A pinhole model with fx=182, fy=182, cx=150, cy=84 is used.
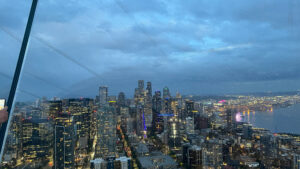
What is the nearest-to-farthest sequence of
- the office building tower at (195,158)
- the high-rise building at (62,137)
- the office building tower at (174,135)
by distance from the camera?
1. the high-rise building at (62,137)
2. the office building tower at (195,158)
3. the office building tower at (174,135)

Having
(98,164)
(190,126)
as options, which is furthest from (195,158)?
(98,164)

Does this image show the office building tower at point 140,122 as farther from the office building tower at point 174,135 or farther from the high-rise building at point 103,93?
the high-rise building at point 103,93

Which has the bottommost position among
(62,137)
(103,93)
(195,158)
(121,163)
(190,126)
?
(195,158)

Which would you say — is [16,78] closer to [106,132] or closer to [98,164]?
[98,164]

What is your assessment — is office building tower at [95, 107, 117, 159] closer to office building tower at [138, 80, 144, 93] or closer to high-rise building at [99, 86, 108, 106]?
high-rise building at [99, 86, 108, 106]

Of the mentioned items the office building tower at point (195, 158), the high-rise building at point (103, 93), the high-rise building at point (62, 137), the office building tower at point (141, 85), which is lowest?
the office building tower at point (195, 158)

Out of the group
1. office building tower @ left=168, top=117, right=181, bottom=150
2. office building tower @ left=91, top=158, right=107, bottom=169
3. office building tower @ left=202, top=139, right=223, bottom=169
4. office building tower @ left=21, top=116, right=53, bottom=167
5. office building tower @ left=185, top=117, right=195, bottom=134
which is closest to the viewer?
office building tower @ left=21, top=116, right=53, bottom=167

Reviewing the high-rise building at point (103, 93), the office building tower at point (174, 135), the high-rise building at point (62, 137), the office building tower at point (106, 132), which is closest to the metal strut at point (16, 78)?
the high-rise building at point (62, 137)

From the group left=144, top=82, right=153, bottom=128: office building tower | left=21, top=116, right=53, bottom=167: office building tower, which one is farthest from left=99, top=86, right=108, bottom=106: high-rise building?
left=144, top=82, right=153, bottom=128: office building tower

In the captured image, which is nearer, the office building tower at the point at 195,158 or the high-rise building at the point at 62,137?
the high-rise building at the point at 62,137

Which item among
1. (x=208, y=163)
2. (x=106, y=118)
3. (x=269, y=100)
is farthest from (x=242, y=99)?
(x=106, y=118)

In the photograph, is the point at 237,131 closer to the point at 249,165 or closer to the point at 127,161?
the point at 249,165
